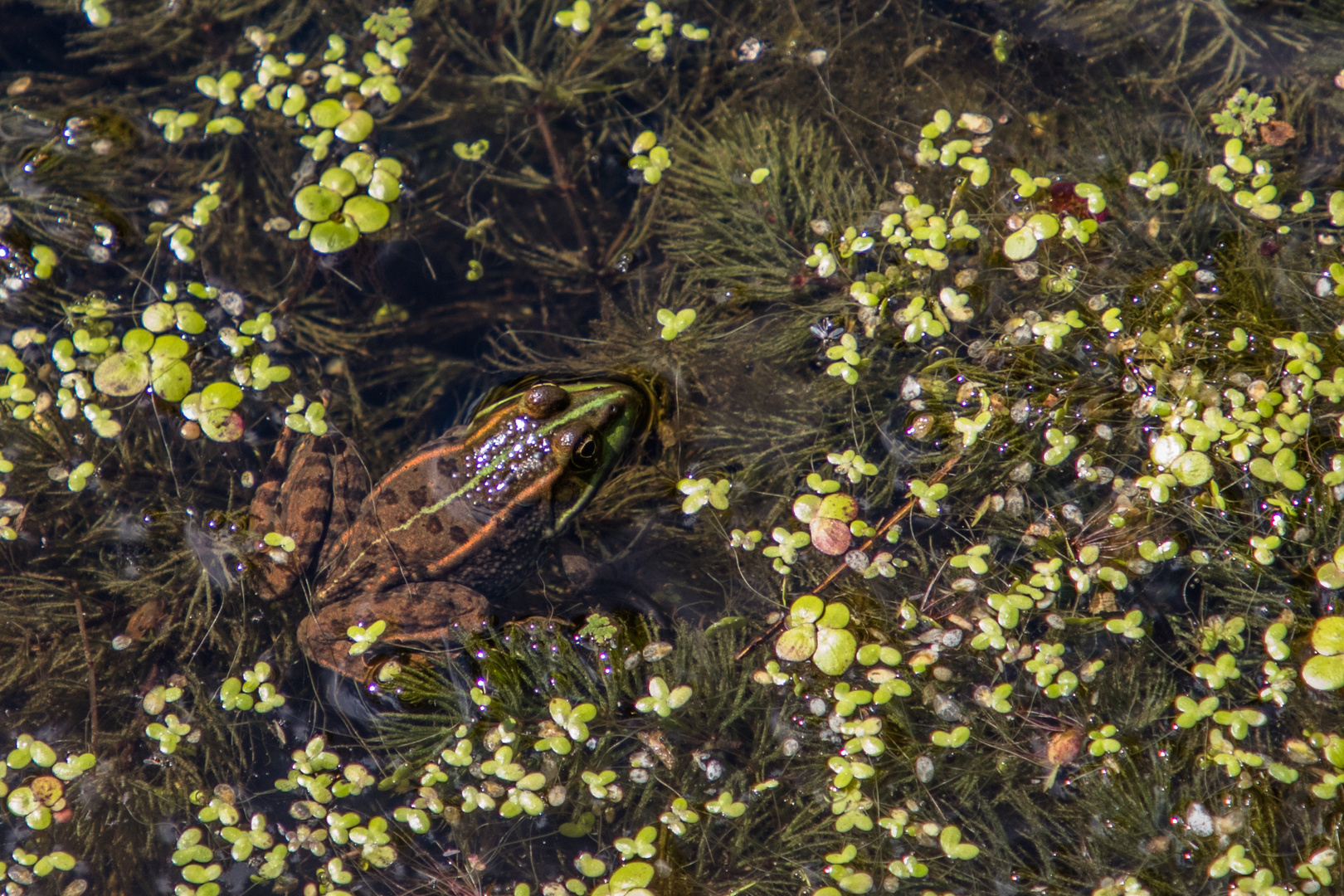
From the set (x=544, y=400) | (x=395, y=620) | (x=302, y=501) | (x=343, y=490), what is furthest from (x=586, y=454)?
(x=302, y=501)

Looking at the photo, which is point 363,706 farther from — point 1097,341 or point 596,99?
point 1097,341

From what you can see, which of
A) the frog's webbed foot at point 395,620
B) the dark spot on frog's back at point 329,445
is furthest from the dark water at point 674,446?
the dark spot on frog's back at point 329,445

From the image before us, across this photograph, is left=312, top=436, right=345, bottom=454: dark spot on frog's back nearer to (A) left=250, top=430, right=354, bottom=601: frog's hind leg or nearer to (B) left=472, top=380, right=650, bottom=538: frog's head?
(A) left=250, top=430, right=354, bottom=601: frog's hind leg

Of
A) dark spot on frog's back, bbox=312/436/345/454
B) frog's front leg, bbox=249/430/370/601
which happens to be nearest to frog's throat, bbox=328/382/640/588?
frog's front leg, bbox=249/430/370/601

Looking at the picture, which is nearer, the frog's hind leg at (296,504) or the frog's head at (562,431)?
the frog's head at (562,431)

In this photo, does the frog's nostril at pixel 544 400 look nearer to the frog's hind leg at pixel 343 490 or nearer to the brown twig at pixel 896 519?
the frog's hind leg at pixel 343 490

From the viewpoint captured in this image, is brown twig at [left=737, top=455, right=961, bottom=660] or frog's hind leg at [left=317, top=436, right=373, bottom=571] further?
frog's hind leg at [left=317, top=436, right=373, bottom=571]
